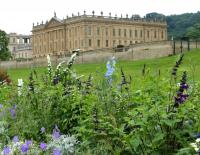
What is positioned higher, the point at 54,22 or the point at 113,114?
the point at 54,22

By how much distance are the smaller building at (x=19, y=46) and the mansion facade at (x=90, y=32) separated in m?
17.7

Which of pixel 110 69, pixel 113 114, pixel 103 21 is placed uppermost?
pixel 103 21

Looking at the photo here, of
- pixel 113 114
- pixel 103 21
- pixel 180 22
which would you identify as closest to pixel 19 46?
pixel 180 22

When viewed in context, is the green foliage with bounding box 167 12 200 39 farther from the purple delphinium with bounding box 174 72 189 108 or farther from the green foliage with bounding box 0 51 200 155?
the purple delphinium with bounding box 174 72 189 108

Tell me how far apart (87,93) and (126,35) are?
108305mm

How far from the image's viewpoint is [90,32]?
106 meters

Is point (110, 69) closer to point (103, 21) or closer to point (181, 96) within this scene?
point (181, 96)

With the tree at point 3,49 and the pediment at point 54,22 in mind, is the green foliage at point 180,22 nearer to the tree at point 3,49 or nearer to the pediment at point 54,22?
the pediment at point 54,22

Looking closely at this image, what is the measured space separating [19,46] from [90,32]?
60.6 meters

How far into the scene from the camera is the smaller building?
153375mm

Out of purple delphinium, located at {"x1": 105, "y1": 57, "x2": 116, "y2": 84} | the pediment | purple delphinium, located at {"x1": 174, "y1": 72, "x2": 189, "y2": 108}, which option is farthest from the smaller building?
purple delphinium, located at {"x1": 174, "y1": 72, "x2": 189, "y2": 108}

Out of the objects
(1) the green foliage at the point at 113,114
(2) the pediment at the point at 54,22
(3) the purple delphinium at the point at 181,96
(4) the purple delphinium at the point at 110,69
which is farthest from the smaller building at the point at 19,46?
(3) the purple delphinium at the point at 181,96

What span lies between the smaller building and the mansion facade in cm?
1769

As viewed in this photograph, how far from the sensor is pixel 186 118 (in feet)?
16.9
